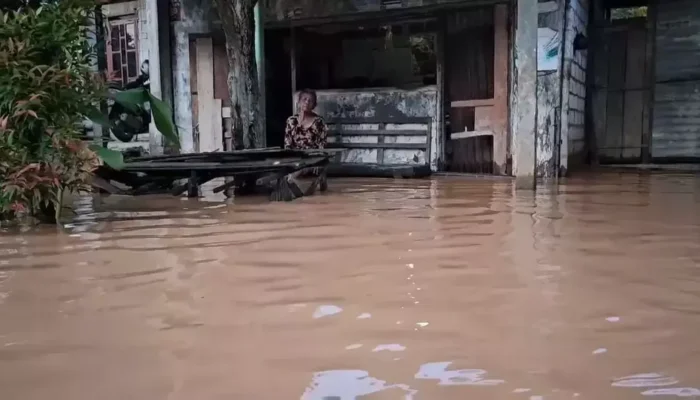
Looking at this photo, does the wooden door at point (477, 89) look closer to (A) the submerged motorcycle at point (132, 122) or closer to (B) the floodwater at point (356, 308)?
(B) the floodwater at point (356, 308)

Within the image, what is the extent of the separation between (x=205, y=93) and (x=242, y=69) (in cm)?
248

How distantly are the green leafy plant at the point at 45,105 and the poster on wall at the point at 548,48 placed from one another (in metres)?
5.18

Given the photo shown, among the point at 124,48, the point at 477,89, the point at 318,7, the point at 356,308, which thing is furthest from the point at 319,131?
the point at 356,308

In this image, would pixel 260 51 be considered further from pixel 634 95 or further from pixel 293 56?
pixel 634 95

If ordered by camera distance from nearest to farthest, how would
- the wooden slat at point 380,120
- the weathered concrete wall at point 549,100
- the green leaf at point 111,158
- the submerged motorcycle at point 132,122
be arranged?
the green leaf at point 111,158 → the weathered concrete wall at point 549,100 → the wooden slat at point 380,120 → the submerged motorcycle at point 132,122

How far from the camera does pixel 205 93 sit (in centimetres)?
1050

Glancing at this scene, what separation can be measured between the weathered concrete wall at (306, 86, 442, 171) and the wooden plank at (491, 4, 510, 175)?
83 cm

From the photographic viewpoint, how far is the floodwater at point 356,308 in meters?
1.91

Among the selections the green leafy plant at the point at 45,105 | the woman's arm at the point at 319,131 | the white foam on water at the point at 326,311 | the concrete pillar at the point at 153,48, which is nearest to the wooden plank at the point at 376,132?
the woman's arm at the point at 319,131

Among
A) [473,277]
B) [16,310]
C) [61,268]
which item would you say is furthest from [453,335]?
[61,268]

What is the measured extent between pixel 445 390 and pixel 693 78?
9287 mm

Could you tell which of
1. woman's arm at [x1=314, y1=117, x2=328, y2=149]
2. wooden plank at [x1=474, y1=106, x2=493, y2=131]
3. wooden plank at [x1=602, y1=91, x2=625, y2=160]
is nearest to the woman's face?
woman's arm at [x1=314, y1=117, x2=328, y2=149]

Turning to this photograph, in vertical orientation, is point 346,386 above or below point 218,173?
below

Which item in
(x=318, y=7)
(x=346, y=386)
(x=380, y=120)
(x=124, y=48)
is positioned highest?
(x=318, y=7)
